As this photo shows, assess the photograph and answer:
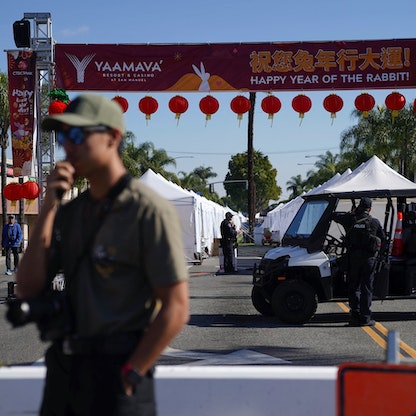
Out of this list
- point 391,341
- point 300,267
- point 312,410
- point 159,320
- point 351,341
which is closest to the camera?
point 159,320

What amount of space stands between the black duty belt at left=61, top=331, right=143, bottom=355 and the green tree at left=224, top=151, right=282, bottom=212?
10819 centimetres

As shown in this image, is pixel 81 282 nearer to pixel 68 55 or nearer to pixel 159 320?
pixel 159 320

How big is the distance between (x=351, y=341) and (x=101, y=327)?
8139 millimetres

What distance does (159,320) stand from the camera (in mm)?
2799

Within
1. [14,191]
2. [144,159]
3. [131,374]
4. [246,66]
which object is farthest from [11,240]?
[144,159]

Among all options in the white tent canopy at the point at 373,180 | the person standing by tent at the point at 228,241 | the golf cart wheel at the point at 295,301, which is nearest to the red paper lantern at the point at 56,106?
the golf cart wheel at the point at 295,301

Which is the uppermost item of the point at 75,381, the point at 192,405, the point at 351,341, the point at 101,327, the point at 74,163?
the point at 74,163

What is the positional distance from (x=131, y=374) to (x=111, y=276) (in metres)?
0.35

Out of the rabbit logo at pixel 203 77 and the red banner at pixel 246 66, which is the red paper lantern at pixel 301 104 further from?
the rabbit logo at pixel 203 77

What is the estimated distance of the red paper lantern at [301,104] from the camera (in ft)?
58.3

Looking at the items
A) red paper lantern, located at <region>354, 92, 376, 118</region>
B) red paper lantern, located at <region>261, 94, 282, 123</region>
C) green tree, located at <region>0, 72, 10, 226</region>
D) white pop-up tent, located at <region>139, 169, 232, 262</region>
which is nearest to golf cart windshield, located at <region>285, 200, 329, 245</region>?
red paper lantern, located at <region>261, 94, 282, 123</region>

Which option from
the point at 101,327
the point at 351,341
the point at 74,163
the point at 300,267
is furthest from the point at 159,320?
the point at 300,267

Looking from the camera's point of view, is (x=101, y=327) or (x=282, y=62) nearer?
(x=101, y=327)

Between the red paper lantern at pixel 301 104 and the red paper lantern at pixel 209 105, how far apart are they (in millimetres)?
1636
